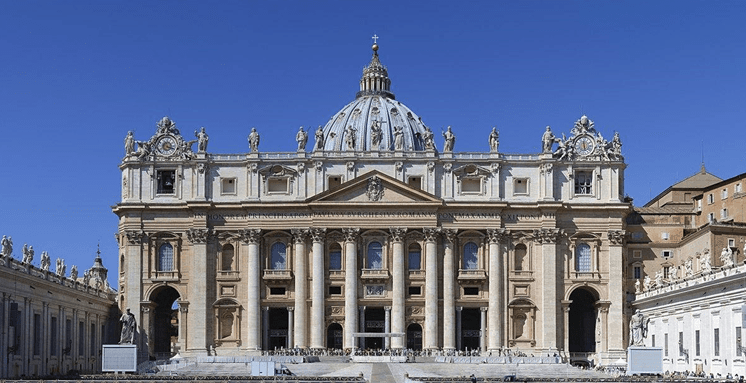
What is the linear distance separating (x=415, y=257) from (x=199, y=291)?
2073 centimetres

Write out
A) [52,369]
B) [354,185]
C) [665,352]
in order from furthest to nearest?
[354,185]
[665,352]
[52,369]

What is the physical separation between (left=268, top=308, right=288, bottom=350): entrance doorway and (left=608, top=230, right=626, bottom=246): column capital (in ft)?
105

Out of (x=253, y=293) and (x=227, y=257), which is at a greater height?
(x=227, y=257)

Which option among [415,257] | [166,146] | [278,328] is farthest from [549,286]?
[166,146]

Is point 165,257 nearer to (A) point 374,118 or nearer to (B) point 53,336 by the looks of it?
(B) point 53,336

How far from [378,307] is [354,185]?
38.8 ft

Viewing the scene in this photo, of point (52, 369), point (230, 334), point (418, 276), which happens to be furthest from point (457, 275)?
point (52, 369)

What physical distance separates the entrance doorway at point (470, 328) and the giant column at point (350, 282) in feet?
37.8

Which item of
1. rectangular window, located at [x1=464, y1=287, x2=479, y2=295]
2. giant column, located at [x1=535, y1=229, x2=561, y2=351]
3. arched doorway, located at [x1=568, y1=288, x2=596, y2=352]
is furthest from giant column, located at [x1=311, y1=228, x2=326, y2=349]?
arched doorway, located at [x1=568, y1=288, x2=596, y2=352]

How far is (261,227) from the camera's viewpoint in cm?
11750

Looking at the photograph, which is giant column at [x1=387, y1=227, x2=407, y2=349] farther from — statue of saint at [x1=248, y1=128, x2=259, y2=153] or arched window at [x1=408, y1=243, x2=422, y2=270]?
statue of saint at [x1=248, y1=128, x2=259, y2=153]

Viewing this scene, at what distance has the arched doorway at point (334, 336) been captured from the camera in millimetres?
118250

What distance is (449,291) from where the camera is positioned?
117 metres

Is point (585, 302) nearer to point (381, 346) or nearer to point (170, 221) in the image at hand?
point (381, 346)
